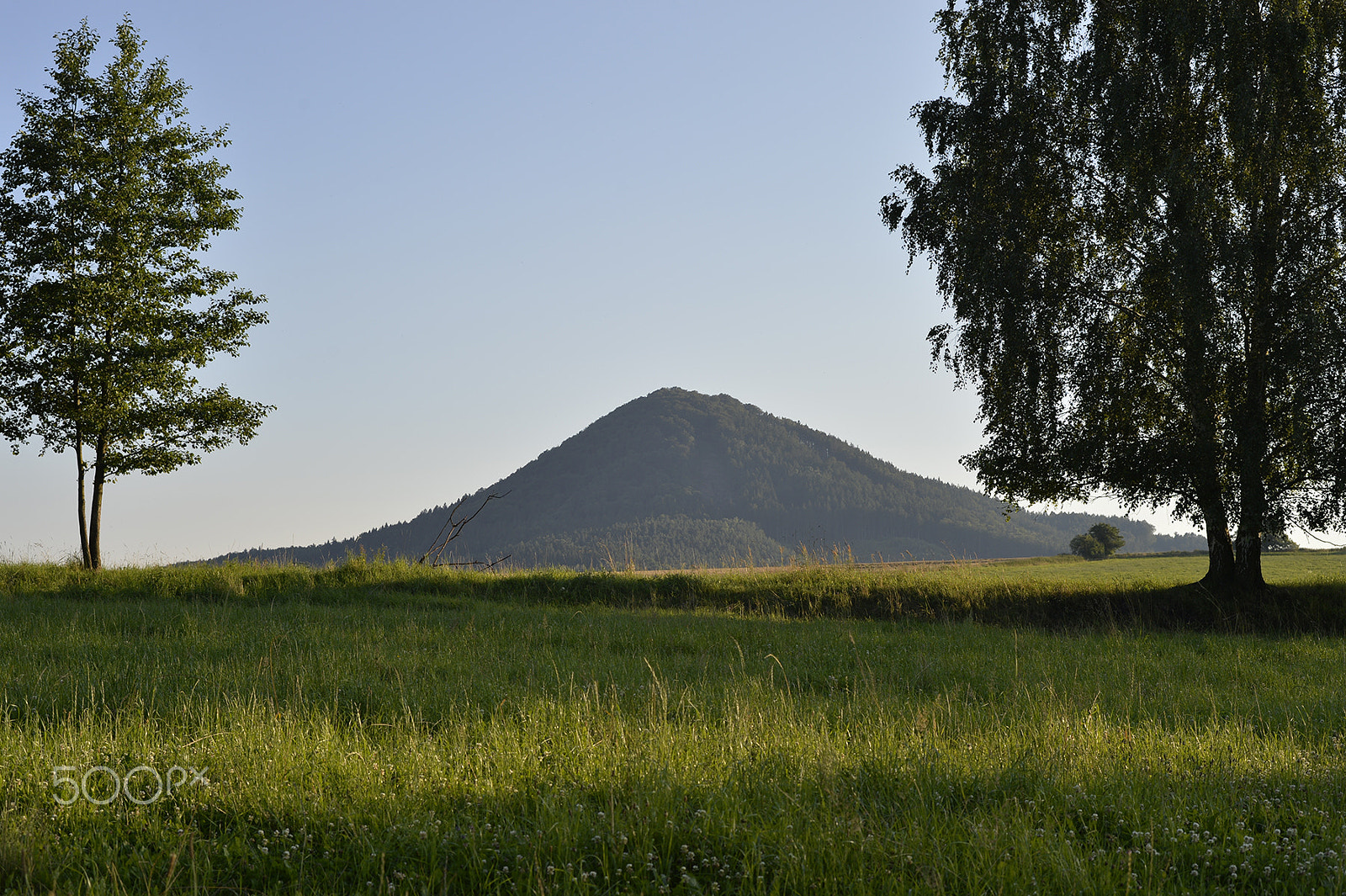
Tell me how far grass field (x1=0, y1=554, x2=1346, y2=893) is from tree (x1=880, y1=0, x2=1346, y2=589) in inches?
301

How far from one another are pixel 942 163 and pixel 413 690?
1920 cm

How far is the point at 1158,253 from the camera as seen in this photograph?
18.0 meters

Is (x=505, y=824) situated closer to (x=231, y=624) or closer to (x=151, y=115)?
(x=231, y=624)

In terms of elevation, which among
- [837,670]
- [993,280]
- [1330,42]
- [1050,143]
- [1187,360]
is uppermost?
[1330,42]

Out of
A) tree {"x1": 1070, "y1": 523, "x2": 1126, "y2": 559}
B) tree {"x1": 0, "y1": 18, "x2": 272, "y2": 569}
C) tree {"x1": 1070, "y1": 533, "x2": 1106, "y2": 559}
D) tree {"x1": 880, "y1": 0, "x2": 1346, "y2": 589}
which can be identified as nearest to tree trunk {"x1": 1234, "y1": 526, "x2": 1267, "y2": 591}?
tree {"x1": 880, "y1": 0, "x2": 1346, "y2": 589}

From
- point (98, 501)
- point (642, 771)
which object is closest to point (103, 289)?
point (98, 501)

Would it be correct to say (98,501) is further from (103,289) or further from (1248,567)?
(1248,567)


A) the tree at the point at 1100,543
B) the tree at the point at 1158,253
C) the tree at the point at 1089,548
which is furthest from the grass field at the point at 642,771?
the tree at the point at 1100,543

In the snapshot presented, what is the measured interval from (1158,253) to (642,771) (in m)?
18.2

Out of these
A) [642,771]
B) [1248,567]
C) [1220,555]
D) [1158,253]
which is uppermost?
[1158,253]

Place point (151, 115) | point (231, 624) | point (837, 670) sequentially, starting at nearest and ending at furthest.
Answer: point (837, 670) → point (231, 624) → point (151, 115)

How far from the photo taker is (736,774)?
5.00m

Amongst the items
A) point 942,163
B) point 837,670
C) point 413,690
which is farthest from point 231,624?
point 942,163

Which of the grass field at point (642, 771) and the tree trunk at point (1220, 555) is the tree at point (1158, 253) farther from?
the grass field at point (642, 771)
